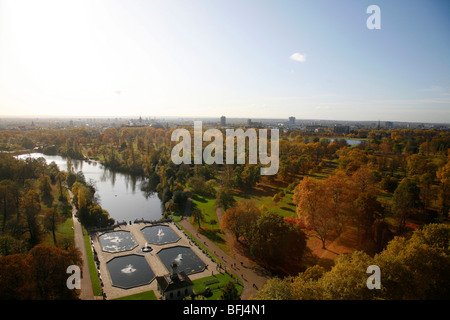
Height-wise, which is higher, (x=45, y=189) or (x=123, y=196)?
(x=45, y=189)

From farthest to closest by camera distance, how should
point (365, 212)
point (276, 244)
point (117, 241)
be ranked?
point (117, 241) < point (365, 212) < point (276, 244)

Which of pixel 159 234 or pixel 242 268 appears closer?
pixel 242 268

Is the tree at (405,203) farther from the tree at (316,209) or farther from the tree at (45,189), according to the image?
the tree at (45,189)

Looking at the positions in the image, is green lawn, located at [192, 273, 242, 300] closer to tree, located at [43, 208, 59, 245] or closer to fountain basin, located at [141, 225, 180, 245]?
fountain basin, located at [141, 225, 180, 245]

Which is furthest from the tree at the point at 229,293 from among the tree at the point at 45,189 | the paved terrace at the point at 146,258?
the tree at the point at 45,189

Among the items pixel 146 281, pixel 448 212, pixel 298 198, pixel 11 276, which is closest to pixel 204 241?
pixel 146 281

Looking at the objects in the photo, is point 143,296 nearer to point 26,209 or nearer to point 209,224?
point 209,224

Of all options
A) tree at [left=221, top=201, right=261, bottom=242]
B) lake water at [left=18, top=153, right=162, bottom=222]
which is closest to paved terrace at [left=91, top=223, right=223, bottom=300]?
tree at [left=221, top=201, right=261, bottom=242]

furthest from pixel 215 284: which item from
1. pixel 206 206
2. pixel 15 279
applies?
pixel 206 206
